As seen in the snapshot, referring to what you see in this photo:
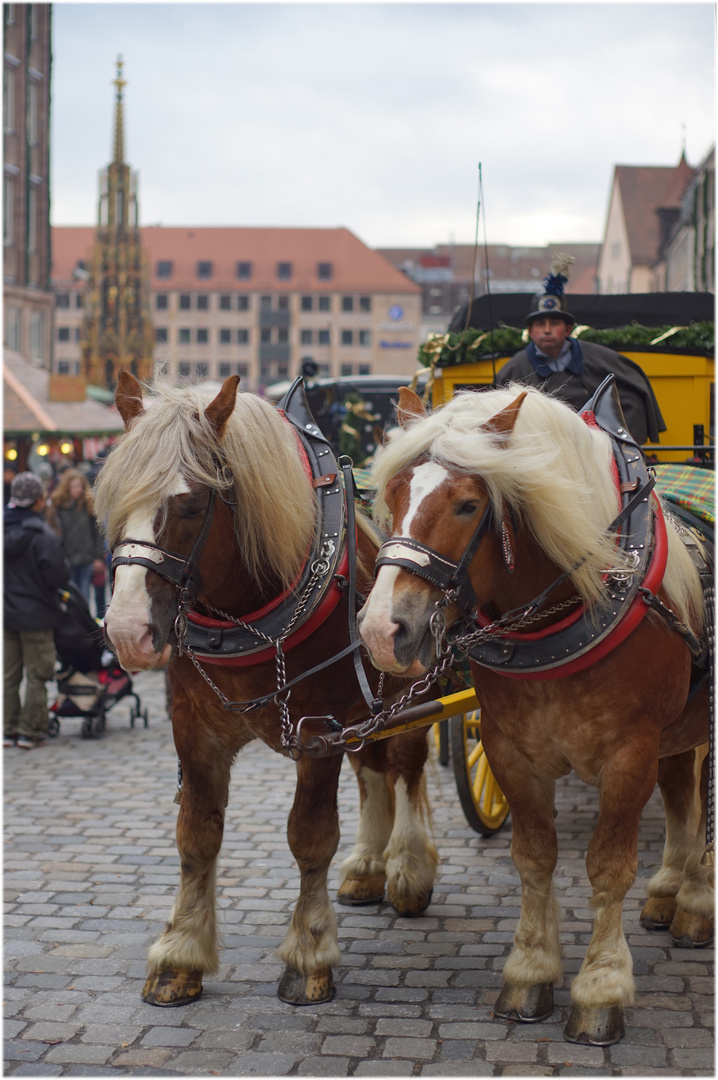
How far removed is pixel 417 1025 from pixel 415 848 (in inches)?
45.0

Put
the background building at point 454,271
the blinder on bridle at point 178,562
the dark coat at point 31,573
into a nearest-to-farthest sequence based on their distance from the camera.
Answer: the blinder on bridle at point 178,562 < the dark coat at point 31,573 < the background building at point 454,271

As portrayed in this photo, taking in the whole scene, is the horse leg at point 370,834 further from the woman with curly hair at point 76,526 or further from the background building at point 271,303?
the background building at point 271,303

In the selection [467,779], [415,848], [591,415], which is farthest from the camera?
[467,779]

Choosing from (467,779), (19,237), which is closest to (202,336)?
(19,237)

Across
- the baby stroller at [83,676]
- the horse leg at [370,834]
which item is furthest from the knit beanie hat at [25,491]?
the horse leg at [370,834]

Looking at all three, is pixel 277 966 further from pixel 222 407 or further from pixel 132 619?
pixel 222 407

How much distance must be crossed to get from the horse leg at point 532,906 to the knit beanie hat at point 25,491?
5.23 meters

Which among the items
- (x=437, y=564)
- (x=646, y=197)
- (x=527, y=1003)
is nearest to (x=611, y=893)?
(x=527, y=1003)

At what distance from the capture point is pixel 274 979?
3770 mm

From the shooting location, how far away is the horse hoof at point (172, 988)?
3.56m

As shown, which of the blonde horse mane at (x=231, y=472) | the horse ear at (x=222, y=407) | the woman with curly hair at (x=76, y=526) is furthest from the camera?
the woman with curly hair at (x=76, y=526)

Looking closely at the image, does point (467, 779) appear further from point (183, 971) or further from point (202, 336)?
point (202, 336)

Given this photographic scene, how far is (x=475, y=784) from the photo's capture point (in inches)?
210

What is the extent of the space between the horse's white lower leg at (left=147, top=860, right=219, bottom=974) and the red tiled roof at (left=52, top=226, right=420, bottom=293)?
68489mm
